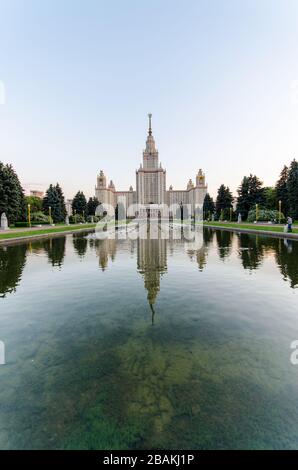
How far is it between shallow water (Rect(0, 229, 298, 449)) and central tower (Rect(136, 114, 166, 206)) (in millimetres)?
126376

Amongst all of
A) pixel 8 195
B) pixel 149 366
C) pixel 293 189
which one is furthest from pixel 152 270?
pixel 293 189

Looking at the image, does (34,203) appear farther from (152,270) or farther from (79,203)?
(152,270)

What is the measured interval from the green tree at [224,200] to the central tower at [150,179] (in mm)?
64827

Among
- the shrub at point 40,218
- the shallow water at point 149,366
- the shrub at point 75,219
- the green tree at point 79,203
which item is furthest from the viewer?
the green tree at point 79,203

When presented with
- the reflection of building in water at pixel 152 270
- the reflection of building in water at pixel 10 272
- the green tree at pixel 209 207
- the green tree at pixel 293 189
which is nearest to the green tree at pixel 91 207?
the green tree at pixel 209 207

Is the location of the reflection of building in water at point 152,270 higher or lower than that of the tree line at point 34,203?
lower

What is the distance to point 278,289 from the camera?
25.4 feet

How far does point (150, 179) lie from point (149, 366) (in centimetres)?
13532

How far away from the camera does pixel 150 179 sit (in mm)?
134625

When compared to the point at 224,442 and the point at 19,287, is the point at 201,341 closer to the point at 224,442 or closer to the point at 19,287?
the point at 224,442

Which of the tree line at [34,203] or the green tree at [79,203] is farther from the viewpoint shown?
the green tree at [79,203]

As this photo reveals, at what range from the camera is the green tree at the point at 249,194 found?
5284cm

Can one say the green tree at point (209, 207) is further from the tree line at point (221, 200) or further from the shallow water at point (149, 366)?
the shallow water at point (149, 366)
